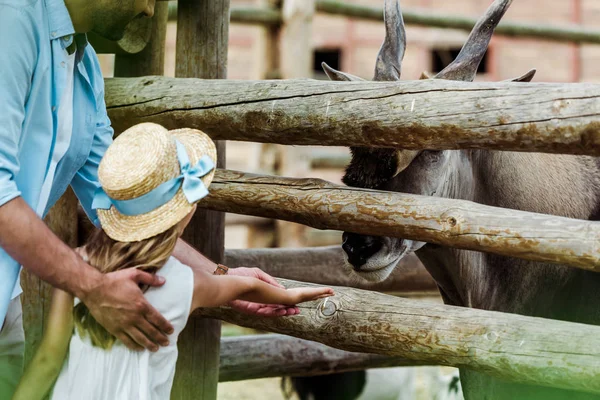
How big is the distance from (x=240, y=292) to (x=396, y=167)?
0.93 metres

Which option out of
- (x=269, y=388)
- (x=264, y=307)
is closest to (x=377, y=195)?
(x=264, y=307)

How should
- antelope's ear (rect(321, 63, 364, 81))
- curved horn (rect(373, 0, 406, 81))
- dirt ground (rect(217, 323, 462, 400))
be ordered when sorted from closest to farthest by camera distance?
curved horn (rect(373, 0, 406, 81)), antelope's ear (rect(321, 63, 364, 81)), dirt ground (rect(217, 323, 462, 400))

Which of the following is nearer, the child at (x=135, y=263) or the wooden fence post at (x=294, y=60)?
the child at (x=135, y=263)

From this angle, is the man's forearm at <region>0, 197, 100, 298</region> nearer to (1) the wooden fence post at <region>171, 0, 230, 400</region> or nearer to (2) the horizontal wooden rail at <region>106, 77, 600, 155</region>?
(2) the horizontal wooden rail at <region>106, 77, 600, 155</region>

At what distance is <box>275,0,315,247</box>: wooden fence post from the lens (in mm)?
7559

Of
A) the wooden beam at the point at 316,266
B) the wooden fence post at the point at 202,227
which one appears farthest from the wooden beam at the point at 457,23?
the wooden fence post at the point at 202,227

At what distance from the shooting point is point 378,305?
2797 millimetres

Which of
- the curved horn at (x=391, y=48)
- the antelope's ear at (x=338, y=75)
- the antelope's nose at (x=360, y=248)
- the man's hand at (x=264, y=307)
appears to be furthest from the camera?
the antelope's ear at (x=338, y=75)

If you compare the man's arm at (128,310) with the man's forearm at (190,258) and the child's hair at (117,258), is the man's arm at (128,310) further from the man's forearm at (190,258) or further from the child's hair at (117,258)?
the man's forearm at (190,258)

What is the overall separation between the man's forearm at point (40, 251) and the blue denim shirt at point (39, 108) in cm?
5

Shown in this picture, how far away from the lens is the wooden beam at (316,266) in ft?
13.6

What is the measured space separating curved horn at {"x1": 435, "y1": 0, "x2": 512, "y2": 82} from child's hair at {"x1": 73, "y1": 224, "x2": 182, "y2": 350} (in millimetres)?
1470

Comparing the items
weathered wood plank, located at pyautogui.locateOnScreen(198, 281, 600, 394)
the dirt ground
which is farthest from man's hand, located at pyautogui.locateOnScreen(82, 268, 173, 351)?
the dirt ground

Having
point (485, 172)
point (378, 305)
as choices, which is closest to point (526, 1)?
point (485, 172)
